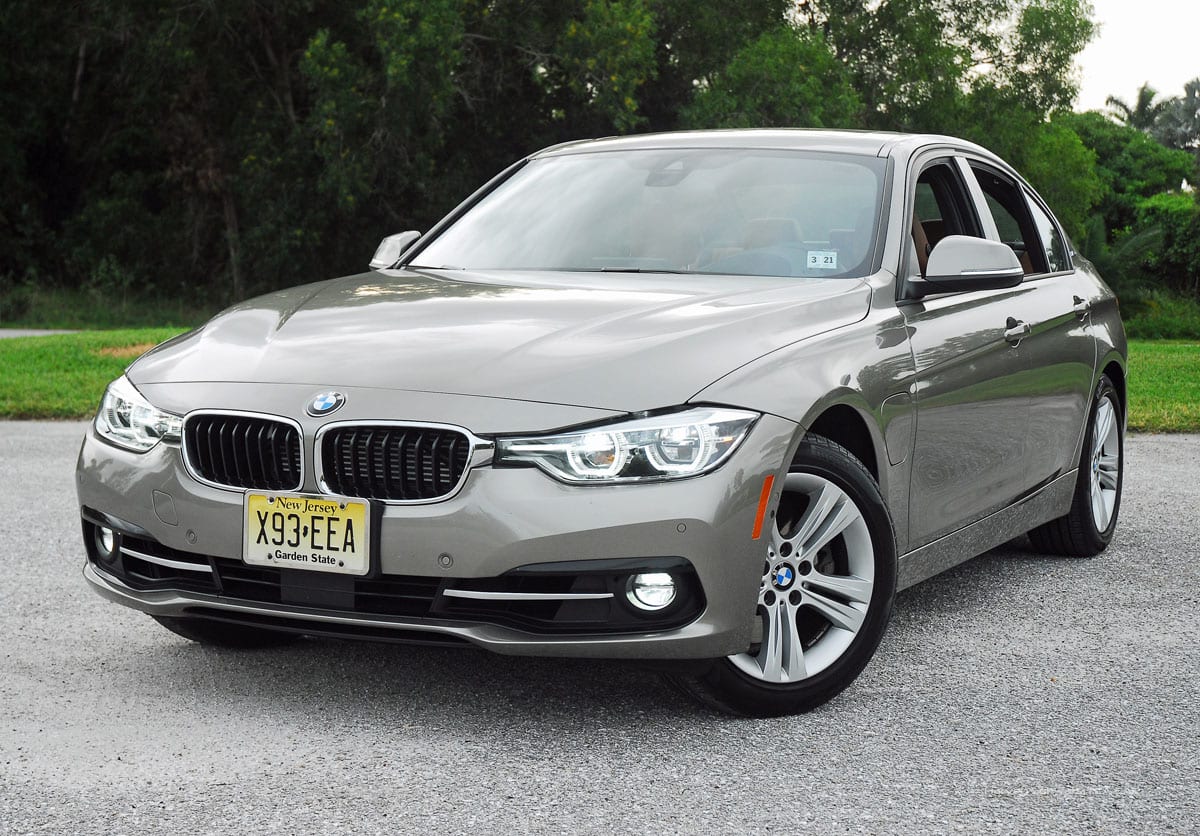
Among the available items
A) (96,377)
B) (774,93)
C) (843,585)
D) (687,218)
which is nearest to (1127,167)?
(774,93)

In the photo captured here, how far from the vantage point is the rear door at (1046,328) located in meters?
5.64

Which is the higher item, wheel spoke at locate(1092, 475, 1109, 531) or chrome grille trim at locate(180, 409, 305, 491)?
chrome grille trim at locate(180, 409, 305, 491)

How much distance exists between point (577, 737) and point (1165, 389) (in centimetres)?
1176

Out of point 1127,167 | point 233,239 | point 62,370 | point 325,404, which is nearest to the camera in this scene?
point 325,404

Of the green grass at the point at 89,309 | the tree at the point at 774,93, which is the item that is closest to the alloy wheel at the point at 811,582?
the green grass at the point at 89,309

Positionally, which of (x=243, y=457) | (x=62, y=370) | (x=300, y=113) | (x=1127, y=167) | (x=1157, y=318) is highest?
(x=243, y=457)

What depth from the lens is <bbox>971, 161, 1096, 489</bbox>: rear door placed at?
5.64 meters

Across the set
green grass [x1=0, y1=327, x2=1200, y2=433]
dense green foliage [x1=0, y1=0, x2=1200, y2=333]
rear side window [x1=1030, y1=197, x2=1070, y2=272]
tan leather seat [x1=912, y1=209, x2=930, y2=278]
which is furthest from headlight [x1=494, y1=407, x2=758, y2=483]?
dense green foliage [x1=0, y1=0, x2=1200, y2=333]

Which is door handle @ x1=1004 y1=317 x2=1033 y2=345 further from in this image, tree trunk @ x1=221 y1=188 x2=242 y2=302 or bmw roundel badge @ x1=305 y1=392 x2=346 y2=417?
tree trunk @ x1=221 y1=188 x2=242 y2=302

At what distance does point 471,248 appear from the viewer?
549 cm

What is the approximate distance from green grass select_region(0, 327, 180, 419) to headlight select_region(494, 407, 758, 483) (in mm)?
9148

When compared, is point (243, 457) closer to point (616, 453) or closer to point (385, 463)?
point (385, 463)

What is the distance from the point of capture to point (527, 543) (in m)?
3.64

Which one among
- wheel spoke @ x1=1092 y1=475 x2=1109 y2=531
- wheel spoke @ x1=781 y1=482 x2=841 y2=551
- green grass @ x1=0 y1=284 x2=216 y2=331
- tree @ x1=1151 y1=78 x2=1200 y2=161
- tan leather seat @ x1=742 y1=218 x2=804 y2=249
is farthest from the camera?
tree @ x1=1151 y1=78 x2=1200 y2=161
